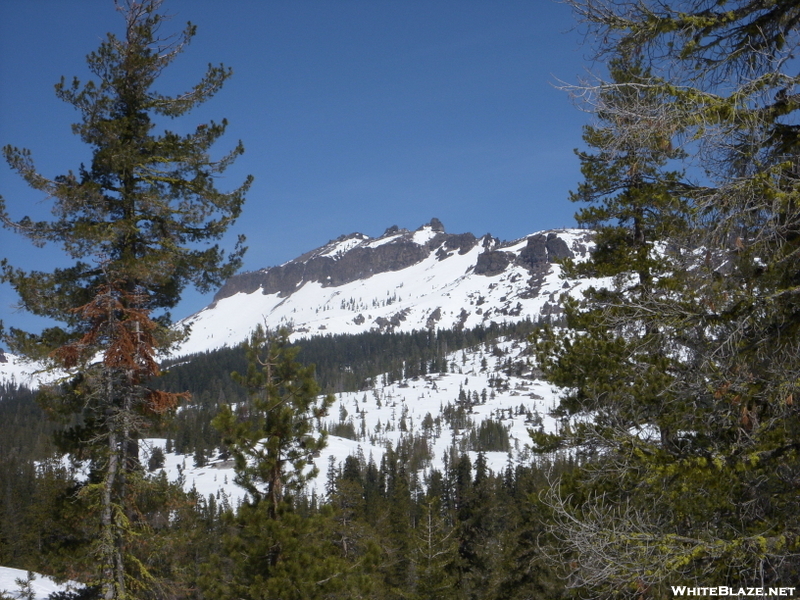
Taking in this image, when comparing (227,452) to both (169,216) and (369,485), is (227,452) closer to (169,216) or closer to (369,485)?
(169,216)

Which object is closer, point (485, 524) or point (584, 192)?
point (584, 192)

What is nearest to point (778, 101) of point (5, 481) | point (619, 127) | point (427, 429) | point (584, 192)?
point (619, 127)

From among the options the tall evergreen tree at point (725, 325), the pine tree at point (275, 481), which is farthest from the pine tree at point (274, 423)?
the tall evergreen tree at point (725, 325)

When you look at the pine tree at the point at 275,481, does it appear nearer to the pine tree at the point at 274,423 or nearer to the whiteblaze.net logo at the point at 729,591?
the pine tree at the point at 274,423

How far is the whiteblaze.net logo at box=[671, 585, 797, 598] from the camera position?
4.26 metres

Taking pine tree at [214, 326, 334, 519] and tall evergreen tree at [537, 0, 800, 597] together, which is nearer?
tall evergreen tree at [537, 0, 800, 597]

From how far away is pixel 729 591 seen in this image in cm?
445

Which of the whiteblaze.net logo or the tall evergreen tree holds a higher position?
the tall evergreen tree

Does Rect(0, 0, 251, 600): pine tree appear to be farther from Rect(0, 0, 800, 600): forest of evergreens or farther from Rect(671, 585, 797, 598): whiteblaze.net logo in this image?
Rect(671, 585, 797, 598): whiteblaze.net logo

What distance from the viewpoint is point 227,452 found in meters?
11.3

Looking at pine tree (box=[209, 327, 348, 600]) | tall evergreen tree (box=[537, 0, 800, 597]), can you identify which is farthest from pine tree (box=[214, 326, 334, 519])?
tall evergreen tree (box=[537, 0, 800, 597])

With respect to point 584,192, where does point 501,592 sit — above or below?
below

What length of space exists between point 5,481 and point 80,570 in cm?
7777

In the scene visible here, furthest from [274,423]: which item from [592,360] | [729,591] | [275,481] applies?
[729,591]
